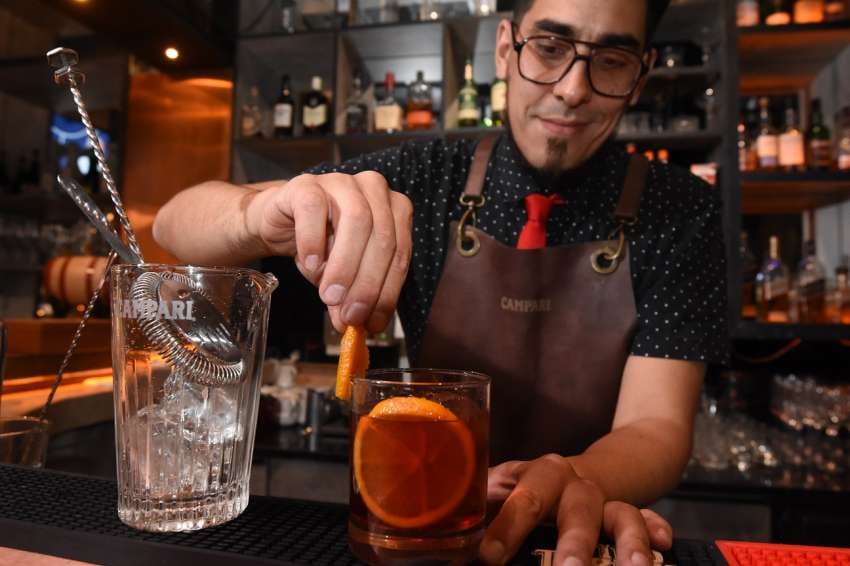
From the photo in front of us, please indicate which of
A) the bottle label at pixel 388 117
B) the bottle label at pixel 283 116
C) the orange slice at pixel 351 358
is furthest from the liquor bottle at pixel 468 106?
the orange slice at pixel 351 358

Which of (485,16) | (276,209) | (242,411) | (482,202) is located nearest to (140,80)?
(485,16)

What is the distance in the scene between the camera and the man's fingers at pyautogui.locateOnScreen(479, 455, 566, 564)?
52 centimetres

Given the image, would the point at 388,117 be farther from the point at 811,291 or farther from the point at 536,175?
the point at 811,291

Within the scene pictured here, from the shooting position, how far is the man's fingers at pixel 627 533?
50 centimetres

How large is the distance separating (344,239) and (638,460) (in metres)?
0.65

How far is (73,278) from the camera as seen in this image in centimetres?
254

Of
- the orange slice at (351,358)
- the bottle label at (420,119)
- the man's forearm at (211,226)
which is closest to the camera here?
the orange slice at (351,358)

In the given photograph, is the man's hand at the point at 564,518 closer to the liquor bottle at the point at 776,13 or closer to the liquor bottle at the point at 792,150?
the liquor bottle at the point at 792,150

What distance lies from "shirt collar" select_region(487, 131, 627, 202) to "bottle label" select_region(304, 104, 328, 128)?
162 centimetres

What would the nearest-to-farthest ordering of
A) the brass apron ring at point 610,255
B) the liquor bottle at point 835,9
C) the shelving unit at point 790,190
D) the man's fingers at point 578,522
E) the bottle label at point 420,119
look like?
the man's fingers at point 578,522 → the brass apron ring at point 610,255 → the shelving unit at point 790,190 → the liquor bottle at point 835,9 → the bottle label at point 420,119

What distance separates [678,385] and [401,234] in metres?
0.75

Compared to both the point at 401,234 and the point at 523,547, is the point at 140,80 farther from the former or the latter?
the point at 523,547

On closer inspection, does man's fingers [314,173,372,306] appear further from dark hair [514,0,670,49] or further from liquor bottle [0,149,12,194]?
liquor bottle [0,149,12,194]

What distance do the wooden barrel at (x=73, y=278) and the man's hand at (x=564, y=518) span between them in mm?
2289
